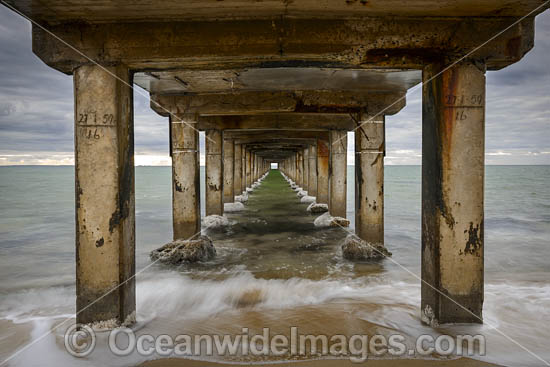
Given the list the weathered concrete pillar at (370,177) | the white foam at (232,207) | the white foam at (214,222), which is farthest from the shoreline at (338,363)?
the white foam at (232,207)

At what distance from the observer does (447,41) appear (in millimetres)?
4027

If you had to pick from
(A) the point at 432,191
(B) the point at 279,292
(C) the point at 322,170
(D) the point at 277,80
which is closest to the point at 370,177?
(D) the point at 277,80

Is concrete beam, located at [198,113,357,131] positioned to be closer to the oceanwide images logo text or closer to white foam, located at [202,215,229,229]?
white foam, located at [202,215,229,229]

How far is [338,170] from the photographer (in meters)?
12.4

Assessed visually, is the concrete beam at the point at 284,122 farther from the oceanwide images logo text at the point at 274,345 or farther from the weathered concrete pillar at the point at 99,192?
the oceanwide images logo text at the point at 274,345

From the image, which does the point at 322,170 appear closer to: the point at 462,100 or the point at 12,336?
the point at 462,100

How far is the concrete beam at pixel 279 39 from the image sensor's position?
400 cm

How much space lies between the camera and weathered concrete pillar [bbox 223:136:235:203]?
56.0ft

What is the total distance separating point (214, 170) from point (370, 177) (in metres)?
6.49

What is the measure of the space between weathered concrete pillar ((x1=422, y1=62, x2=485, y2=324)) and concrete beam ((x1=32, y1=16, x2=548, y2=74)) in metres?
0.34

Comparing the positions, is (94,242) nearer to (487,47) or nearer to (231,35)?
(231,35)

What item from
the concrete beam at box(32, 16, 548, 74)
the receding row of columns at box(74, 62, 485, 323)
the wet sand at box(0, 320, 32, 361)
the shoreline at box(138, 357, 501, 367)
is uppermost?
the concrete beam at box(32, 16, 548, 74)

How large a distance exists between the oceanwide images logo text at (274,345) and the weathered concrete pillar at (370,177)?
14.3 feet

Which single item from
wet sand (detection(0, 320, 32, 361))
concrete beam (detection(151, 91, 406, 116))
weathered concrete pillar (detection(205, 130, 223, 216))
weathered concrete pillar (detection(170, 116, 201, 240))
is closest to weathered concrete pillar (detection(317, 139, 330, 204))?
weathered concrete pillar (detection(205, 130, 223, 216))
